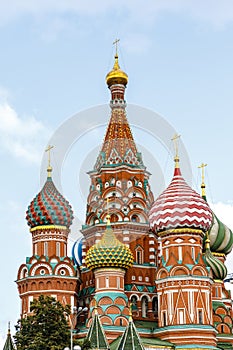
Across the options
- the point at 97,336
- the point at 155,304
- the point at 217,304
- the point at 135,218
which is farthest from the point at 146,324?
the point at 135,218

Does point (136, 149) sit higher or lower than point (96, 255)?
higher

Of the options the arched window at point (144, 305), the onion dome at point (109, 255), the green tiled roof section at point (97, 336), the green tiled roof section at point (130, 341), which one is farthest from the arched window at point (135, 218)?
the green tiled roof section at point (130, 341)

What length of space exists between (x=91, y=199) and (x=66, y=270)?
19.3ft

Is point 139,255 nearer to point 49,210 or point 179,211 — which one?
point 179,211

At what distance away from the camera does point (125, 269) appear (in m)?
52.2

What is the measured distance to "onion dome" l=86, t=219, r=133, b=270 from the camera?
51344mm

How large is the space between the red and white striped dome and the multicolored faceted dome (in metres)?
5.31

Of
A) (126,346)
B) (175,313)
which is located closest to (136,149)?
(175,313)

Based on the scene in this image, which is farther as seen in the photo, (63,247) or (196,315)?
(63,247)

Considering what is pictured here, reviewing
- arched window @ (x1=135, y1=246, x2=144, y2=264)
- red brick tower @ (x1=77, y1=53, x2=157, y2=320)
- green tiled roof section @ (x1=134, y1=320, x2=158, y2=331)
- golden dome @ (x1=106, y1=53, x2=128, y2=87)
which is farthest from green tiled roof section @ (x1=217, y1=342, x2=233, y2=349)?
golden dome @ (x1=106, y1=53, x2=128, y2=87)

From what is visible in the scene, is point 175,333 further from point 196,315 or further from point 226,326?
point 226,326

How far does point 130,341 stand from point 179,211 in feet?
32.6

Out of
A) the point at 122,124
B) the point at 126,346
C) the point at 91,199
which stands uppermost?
the point at 122,124

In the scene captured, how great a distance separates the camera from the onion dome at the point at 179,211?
52312 millimetres
